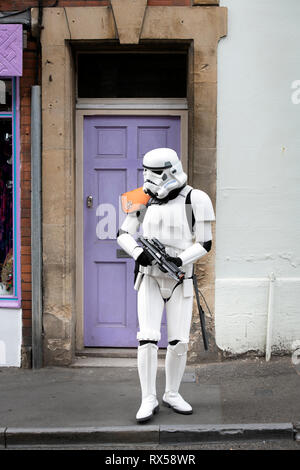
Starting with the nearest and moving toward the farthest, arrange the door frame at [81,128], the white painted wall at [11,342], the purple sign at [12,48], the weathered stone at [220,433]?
the weathered stone at [220,433] < the purple sign at [12,48] < the white painted wall at [11,342] < the door frame at [81,128]

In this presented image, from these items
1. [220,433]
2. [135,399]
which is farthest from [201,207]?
[135,399]

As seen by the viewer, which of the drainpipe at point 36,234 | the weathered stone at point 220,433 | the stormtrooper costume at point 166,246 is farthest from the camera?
the drainpipe at point 36,234

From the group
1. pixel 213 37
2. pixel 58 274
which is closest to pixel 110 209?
pixel 58 274

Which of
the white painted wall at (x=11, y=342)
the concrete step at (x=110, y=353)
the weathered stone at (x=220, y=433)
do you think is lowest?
the weathered stone at (x=220, y=433)

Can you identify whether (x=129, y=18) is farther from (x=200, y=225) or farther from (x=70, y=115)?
(x=200, y=225)

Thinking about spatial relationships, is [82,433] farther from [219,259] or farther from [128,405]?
[219,259]

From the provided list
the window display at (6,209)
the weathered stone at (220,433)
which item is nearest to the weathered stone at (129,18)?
A: the window display at (6,209)

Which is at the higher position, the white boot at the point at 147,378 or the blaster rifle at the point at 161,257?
the blaster rifle at the point at 161,257

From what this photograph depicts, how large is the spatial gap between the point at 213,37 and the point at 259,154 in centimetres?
129

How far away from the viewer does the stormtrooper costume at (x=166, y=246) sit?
5.21 meters

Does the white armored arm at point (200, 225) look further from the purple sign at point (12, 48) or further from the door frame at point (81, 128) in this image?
the purple sign at point (12, 48)

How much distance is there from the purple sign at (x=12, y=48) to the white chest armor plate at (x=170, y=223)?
8.35ft

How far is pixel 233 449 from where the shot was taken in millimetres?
4945

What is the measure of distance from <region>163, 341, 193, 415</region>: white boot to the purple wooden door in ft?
6.04
